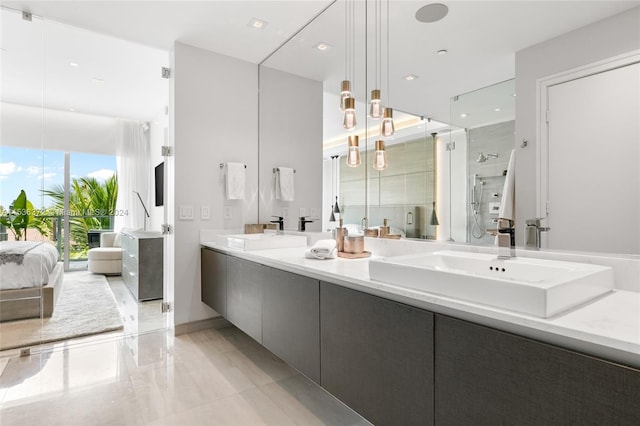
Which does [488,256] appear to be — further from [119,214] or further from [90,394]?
[119,214]

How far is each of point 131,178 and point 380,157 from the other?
2.86 metres

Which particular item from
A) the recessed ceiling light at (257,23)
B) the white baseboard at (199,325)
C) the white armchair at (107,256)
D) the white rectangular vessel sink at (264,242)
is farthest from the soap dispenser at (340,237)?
the white armchair at (107,256)

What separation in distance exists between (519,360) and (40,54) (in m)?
4.02

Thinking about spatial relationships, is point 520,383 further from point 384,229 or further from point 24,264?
point 24,264

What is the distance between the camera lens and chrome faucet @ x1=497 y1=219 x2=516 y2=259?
1381 mm

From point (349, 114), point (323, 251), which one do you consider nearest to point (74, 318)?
point (323, 251)

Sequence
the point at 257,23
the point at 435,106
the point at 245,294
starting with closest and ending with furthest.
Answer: the point at 435,106, the point at 245,294, the point at 257,23

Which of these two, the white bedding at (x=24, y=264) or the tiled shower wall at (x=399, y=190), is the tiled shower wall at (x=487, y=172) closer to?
the tiled shower wall at (x=399, y=190)

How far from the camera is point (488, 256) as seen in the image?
1.41 m

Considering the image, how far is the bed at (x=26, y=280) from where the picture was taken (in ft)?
9.11

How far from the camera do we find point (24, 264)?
2.83 metres

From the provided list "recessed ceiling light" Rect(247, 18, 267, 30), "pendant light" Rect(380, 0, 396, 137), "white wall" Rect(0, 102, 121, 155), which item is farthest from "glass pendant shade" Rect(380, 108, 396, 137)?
"white wall" Rect(0, 102, 121, 155)

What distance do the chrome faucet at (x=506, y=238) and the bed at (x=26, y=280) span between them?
3.40m

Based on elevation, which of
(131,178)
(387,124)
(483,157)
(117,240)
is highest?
(387,124)
